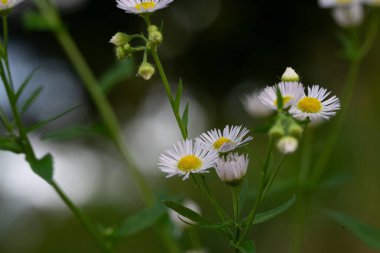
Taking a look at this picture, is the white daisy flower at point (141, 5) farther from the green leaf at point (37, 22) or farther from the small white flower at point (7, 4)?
the green leaf at point (37, 22)

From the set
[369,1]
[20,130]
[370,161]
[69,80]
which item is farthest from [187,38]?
[20,130]

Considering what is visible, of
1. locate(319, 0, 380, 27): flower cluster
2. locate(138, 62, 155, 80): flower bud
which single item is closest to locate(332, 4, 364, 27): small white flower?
locate(319, 0, 380, 27): flower cluster

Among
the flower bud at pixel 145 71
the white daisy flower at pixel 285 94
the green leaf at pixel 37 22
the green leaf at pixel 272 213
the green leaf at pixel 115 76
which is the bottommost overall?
the green leaf at pixel 272 213

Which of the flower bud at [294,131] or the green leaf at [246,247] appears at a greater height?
the flower bud at [294,131]

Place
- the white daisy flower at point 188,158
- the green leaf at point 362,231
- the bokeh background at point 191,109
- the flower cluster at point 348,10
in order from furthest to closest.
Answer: the bokeh background at point 191,109
the flower cluster at point 348,10
the green leaf at point 362,231
the white daisy flower at point 188,158

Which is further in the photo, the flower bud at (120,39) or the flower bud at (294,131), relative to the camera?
the flower bud at (120,39)

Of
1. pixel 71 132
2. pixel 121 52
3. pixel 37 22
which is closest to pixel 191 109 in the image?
pixel 37 22

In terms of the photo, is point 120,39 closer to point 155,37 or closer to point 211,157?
point 155,37

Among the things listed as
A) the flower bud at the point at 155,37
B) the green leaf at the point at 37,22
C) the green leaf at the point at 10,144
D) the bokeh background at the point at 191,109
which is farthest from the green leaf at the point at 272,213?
the bokeh background at the point at 191,109
